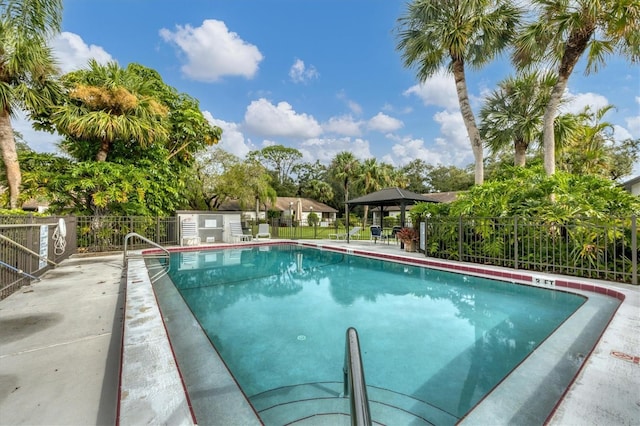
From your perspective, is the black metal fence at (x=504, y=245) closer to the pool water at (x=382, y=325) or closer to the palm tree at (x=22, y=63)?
the pool water at (x=382, y=325)

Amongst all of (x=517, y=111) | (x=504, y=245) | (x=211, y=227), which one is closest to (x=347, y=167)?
(x=211, y=227)

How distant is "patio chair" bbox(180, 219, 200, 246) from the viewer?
13.3 m

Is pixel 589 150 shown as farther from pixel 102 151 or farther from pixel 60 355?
pixel 102 151

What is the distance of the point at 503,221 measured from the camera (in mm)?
7559

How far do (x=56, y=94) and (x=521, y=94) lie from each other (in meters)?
17.2

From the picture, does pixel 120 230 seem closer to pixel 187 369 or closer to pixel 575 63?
pixel 187 369

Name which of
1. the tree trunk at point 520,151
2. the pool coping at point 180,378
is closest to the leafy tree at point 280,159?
the tree trunk at point 520,151

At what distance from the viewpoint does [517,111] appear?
1115 centimetres

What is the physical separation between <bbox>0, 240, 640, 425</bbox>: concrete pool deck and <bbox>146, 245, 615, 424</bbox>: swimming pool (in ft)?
0.89

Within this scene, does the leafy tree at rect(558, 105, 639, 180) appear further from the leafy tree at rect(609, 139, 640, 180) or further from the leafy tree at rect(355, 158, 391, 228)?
the leafy tree at rect(355, 158, 391, 228)

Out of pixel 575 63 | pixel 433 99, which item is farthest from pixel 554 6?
pixel 433 99

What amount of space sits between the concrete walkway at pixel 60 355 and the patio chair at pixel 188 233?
27.0 feet

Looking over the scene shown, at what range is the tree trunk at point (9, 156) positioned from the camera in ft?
29.9

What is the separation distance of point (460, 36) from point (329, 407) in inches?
459
